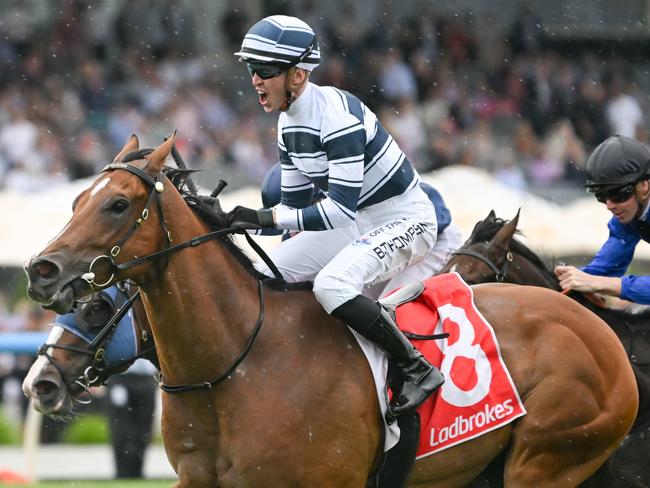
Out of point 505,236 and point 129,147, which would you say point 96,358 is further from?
point 505,236

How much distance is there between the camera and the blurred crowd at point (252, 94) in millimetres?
16438

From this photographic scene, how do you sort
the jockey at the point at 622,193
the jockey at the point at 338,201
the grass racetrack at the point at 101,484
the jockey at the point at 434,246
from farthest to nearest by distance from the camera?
the grass racetrack at the point at 101,484 < the jockey at the point at 434,246 < the jockey at the point at 622,193 < the jockey at the point at 338,201

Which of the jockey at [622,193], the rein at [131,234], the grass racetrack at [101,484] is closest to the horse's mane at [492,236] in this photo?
the jockey at [622,193]

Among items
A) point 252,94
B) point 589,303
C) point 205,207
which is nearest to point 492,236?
point 589,303

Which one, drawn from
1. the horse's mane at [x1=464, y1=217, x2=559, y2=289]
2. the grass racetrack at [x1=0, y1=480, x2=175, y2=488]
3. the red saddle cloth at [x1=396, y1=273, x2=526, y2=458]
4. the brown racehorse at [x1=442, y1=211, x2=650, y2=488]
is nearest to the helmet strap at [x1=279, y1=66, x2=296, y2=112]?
the red saddle cloth at [x1=396, y1=273, x2=526, y2=458]

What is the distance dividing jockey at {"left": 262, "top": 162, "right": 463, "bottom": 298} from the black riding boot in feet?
3.06

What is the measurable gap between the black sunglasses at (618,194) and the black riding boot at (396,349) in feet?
4.92

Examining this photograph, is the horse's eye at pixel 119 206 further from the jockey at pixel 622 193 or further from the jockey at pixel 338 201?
the jockey at pixel 622 193

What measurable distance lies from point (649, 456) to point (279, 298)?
215 centimetres

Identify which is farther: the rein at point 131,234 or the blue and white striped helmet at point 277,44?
the blue and white striped helmet at point 277,44

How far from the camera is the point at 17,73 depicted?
17.4 m

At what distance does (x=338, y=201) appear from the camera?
5.22 meters

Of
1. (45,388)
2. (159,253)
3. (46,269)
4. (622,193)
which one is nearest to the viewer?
(46,269)

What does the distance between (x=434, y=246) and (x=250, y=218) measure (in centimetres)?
191
